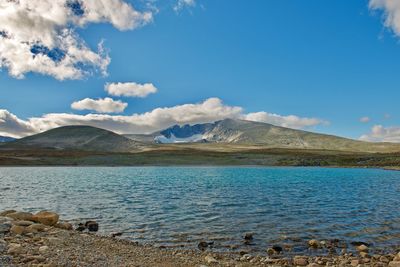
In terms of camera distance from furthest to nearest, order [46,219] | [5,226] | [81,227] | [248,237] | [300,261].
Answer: [81,227] → [46,219] → [248,237] → [5,226] → [300,261]

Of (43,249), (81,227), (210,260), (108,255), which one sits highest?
Result: (43,249)

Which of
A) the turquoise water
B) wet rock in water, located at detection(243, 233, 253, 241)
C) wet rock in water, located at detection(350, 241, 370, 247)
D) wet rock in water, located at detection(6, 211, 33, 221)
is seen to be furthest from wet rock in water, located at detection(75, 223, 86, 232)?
wet rock in water, located at detection(350, 241, 370, 247)

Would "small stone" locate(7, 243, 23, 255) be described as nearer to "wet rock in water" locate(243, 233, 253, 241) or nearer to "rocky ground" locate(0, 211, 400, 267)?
"rocky ground" locate(0, 211, 400, 267)

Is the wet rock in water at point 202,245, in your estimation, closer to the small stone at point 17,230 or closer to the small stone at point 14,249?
the small stone at point 14,249

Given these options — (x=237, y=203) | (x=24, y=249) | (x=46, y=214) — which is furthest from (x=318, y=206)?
(x=24, y=249)

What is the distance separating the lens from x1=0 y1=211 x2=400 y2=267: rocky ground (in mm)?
14586

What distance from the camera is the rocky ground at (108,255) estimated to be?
14.6 meters

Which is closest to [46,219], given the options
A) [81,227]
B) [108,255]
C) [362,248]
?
[81,227]

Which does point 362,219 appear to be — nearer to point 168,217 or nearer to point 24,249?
point 168,217

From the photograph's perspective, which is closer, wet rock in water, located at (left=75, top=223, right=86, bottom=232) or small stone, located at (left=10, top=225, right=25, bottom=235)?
small stone, located at (left=10, top=225, right=25, bottom=235)

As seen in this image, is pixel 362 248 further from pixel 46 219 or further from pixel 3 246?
pixel 46 219

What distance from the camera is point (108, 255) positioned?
53.1 ft

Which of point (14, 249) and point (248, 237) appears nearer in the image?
point (14, 249)

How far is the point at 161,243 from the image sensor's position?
2177 centimetres
